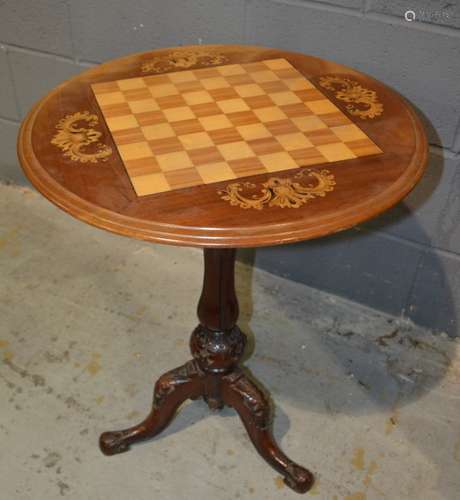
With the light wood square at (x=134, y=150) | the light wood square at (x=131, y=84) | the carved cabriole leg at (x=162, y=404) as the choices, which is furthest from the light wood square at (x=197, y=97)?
the carved cabriole leg at (x=162, y=404)

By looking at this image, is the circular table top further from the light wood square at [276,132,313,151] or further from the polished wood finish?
the polished wood finish

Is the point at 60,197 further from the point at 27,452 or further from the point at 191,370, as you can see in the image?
the point at 27,452

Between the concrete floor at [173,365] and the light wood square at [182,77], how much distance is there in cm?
82

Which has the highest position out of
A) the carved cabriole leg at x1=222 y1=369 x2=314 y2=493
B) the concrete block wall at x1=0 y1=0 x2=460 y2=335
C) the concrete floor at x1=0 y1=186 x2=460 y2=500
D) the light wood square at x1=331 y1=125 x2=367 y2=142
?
the light wood square at x1=331 y1=125 x2=367 y2=142

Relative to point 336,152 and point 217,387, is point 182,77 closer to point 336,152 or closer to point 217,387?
point 336,152

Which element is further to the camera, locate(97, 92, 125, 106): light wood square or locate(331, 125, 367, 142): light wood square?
locate(97, 92, 125, 106): light wood square

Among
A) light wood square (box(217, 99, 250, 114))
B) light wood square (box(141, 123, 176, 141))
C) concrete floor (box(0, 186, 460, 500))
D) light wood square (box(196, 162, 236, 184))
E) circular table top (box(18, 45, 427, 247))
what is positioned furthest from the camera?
concrete floor (box(0, 186, 460, 500))

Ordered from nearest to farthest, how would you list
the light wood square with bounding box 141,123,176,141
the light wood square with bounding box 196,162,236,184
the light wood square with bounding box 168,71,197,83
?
the light wood square with bounding box 196,162,236,184 < the light wood square with bounding box 141,123,176,141 < the light wood square with bounding box 168,71,197,83

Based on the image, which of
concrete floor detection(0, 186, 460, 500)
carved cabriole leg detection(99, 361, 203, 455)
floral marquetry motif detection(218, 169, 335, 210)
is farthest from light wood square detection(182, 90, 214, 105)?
concrete floor detection(0, 186, 460, 500)

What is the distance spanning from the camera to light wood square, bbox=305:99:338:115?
127cm

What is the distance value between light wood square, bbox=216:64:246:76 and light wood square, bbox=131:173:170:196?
49cm

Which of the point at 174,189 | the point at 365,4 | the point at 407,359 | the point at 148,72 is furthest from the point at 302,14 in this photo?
the point at 407,359

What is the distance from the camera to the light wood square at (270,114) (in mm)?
1242

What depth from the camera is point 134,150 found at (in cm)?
112
